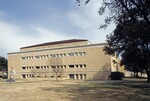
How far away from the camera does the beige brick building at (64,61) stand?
83812 mm

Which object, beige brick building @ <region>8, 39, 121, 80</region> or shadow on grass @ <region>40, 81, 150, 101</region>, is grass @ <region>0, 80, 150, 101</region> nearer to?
shadow on grass @ <region>40, 81, 150, 101</region>

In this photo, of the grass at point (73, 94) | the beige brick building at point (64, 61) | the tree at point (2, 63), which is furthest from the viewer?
the tree at point (2, 63)

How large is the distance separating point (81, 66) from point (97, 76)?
272 inches

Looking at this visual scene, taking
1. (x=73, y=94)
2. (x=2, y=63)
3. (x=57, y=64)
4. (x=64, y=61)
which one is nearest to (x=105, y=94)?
(x=73, y=94)

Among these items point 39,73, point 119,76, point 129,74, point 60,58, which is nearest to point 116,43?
point 119,76

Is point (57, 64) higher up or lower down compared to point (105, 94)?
higher up

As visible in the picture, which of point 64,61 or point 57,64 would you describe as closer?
point 57,64

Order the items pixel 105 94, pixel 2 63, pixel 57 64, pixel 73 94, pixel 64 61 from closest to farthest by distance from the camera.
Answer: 1. pixel 73 94
2. pixel 105 94
3. pixel 57 64
4. pixel 64 61
5. pixel 2 63

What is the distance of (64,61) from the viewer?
9119cm

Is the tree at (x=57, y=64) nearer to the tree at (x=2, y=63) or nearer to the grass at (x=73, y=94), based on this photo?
the tree at (x=2, y=63)

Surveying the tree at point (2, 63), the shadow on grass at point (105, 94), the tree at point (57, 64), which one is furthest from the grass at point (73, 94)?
the tree at point (2, 63)

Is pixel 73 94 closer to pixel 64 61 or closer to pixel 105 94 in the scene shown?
pixel 105 94

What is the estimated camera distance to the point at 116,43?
42.1 meters

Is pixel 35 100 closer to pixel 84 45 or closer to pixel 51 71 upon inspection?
pixel 84 45
